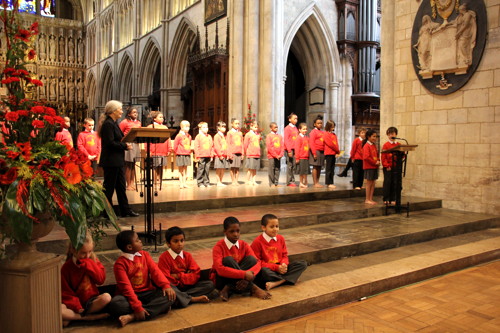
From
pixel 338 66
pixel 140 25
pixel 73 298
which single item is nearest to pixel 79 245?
pixel 73 298

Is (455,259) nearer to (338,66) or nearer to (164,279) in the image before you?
(164,279)

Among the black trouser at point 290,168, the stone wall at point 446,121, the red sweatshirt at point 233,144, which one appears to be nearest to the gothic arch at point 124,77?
the red sweatshirt at point 233,144

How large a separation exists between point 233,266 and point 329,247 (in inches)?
64.6

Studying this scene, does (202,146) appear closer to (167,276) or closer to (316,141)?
(316,141)

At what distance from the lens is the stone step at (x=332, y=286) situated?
3139 mm

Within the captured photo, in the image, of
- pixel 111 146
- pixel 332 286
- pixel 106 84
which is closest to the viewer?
pixel 332 286

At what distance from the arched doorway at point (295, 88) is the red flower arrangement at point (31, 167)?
1545 cm

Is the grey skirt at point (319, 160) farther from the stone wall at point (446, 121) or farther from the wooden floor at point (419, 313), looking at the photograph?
the wooden floor at point (419, 313)

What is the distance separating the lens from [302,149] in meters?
8.82

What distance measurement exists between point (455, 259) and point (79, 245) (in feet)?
13.4

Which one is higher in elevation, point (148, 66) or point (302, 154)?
point (148, 66)

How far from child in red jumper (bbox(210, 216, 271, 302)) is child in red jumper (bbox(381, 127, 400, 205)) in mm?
3866

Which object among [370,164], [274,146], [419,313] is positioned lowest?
[419,313]

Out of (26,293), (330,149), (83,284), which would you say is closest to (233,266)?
(83,284)
